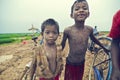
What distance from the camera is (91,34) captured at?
2676 millimetres

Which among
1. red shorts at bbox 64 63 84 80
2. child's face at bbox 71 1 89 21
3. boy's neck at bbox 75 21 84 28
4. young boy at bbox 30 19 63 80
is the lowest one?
red shorts at bbox 64 63 84 80

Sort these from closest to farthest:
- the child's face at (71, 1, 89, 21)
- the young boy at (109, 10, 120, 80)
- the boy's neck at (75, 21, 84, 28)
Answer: the young boy at (109, 10, 120, 80) → the child's face at (71, 1, 89, 21) → the boy's neck at (75, 21, 84, 28)

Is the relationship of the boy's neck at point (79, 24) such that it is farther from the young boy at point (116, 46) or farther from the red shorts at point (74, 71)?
the young boy at point (116, 46)

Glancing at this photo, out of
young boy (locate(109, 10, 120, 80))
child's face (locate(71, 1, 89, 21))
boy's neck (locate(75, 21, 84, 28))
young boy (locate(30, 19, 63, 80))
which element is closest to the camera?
young boy (locate(109, 10, 120, 80))

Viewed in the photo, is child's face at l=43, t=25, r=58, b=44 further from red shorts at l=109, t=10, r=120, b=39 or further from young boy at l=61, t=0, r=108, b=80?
red shorts at l=109, t=10, r=120, b=39

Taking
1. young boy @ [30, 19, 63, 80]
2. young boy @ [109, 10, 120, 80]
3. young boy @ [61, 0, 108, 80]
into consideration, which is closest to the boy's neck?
young boy @ [61, 0, 108, 80]

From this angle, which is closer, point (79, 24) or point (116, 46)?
point (116, 46)

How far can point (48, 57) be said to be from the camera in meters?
2.22

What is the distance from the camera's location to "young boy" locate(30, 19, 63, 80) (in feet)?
7.18

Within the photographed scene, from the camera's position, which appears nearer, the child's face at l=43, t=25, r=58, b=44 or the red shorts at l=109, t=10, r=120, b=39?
the red shorts at l=109, t=10, r=120, b=39

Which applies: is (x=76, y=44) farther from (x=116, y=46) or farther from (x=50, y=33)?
(x=116, y=46)

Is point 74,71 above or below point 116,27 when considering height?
below

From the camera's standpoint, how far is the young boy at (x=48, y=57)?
2.19 m

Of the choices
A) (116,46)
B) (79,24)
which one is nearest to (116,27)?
(116,46)
